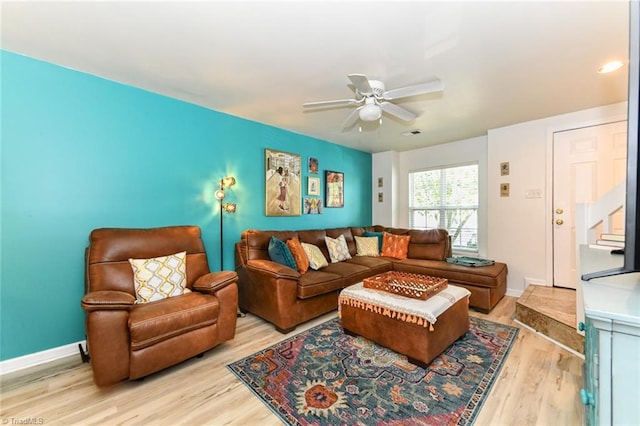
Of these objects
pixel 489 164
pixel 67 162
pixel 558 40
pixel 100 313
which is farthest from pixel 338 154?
pixel 100 313

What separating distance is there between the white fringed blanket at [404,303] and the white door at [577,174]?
205 cm

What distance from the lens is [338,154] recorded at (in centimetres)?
492

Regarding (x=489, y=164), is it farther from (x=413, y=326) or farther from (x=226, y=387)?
(x=226, y=387)

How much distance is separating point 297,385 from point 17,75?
3157 millimetres

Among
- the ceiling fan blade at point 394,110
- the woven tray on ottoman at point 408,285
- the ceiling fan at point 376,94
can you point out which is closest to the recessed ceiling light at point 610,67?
the ceiling fan at point 376,94

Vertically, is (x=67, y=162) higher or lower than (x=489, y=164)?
lower

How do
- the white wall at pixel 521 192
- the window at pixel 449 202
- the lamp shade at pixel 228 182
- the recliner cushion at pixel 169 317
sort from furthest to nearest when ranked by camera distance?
the window at pixel 449 202
the white wall at pixel 521 192
the lamp shade at pixel 228 182
the recliner cushion at pixel 169 317

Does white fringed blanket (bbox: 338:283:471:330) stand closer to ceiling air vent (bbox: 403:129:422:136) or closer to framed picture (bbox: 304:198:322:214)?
framed picture (bbox: 304:198:322:214)

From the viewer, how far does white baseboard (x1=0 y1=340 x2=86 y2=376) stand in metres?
2.06

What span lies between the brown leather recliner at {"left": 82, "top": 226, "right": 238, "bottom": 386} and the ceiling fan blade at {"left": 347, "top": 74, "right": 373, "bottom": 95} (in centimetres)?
189

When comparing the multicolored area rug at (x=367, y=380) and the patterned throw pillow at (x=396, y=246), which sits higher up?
the patterned throw pillow at (x=396, y=246)

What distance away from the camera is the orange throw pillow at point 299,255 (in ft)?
10.6

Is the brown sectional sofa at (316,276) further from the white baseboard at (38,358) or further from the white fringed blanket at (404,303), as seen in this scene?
the white baseboard at (38,358)

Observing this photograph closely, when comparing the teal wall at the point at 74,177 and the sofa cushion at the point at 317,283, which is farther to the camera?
the sofa cushion at the point at 317,283
